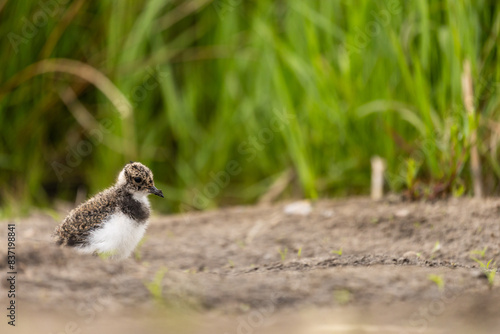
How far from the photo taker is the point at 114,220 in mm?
2609

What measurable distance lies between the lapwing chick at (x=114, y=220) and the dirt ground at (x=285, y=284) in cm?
17

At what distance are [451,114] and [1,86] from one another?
3.14m

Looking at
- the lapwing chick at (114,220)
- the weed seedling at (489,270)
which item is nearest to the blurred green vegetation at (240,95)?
the weed seedling at (489,270)

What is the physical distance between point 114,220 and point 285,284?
79 cm

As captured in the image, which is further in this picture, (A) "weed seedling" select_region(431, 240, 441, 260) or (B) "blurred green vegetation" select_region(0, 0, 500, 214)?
(B) "blurred green vegetation" select_region(0, 0, 500, 214)

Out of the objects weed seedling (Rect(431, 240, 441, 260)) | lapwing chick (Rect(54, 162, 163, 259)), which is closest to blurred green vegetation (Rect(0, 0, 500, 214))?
weed seedling (Rect(431, 240, 441, 260))

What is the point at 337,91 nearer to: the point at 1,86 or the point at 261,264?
the point at 261,264

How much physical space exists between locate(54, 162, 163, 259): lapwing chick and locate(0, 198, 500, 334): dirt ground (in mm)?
173

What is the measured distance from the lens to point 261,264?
2.74 meters

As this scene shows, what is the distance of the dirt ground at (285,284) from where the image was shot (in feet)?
6.13

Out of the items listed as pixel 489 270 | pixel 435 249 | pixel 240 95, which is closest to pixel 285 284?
pixel 489 270

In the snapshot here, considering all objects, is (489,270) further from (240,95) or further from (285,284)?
(240,95)

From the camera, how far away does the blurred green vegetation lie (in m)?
3.89

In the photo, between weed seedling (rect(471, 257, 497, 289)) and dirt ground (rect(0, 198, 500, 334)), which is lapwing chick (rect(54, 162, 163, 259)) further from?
weed seedling (rect(471, 257, 497, 289))
